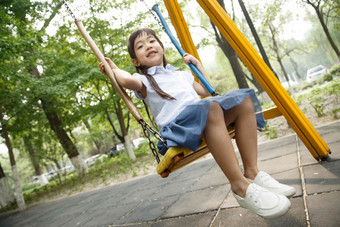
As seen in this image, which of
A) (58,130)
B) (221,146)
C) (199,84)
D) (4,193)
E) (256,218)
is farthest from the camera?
(58,130)

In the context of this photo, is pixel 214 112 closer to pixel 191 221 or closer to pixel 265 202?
pixel 265 202

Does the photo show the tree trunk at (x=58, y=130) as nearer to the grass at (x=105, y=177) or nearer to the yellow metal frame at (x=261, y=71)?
the grass at (x=105, y=177)

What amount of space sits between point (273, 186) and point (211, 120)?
506 mm

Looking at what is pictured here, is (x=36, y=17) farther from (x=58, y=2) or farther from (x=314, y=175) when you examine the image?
(x=314, y=175)

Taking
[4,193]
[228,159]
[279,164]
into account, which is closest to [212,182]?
[279,164]

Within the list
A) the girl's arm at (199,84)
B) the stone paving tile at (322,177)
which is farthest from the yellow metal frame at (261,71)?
the girl's arm at (199,84)

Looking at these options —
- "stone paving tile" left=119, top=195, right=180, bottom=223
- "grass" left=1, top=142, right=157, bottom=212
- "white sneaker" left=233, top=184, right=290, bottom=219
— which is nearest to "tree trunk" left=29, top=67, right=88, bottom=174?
"grass" left=1, top=142, right=157, bottom=212

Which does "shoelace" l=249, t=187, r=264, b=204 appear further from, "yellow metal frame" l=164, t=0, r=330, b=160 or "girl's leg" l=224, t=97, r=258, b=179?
"yellow metal frame" l=164, t=0, r=330, b=160

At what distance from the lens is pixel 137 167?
7727 mm

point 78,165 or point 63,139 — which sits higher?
point 63,139

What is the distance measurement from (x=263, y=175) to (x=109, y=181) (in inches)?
277

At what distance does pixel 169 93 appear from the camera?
1699mm

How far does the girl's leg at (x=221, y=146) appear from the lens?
4.22 feet

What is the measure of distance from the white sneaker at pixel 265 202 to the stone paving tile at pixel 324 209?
0.26m
